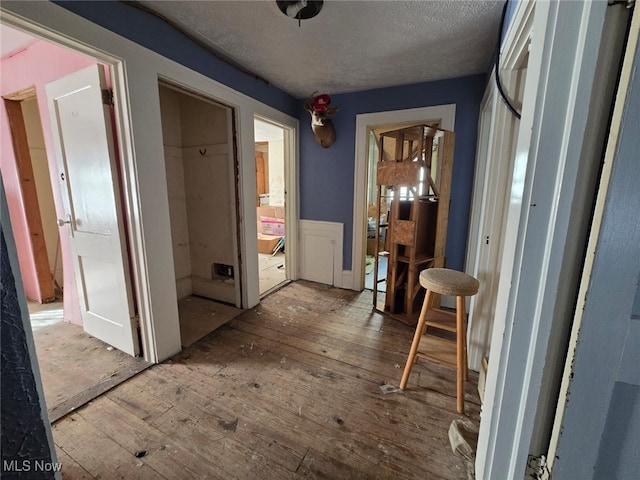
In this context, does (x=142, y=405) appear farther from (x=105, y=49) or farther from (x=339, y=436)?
(x=105, y=49)

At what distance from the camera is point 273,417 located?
1448mm

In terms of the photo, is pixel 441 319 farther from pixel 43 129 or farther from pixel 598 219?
pixel 43 129

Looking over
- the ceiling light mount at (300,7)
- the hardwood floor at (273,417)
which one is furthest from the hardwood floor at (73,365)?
the ceiling light mount at (300,7)

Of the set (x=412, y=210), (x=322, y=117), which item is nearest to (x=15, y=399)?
(x=412, y=210)

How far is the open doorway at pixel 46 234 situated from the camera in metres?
1.75

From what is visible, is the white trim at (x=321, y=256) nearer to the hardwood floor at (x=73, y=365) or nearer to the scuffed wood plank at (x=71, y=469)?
the hardwood floor at (x=73, y=365)

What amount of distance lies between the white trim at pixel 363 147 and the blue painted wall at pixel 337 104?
59mm

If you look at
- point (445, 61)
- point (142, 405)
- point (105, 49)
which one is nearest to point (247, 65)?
point (105, 49)

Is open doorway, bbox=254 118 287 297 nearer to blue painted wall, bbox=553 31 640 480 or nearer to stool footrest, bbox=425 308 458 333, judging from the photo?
stool footrest, bbox=425 308 458 333

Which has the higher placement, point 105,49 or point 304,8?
point 304,8

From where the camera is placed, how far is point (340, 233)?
127 inches

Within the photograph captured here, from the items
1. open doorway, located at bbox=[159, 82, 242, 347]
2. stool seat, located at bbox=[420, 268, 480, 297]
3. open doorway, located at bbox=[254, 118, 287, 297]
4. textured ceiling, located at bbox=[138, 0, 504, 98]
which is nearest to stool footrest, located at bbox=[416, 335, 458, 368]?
stool seat, located at bbox=[420, 268, 480, 297]

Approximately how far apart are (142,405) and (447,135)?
289cm

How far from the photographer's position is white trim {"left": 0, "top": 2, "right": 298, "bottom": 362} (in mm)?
1319
